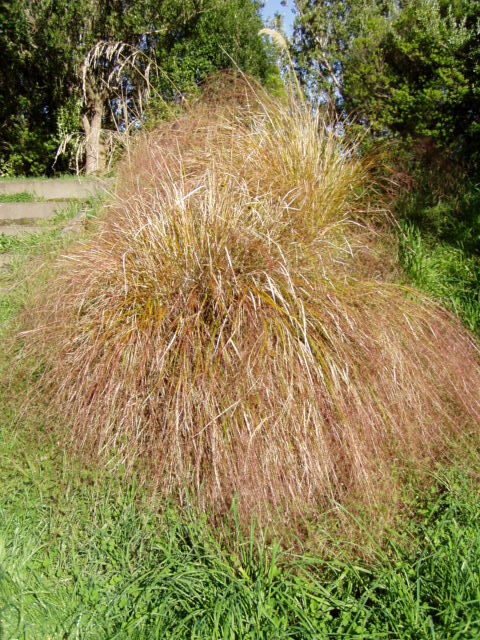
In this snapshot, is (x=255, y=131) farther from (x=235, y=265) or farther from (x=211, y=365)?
(x=211, y=365)

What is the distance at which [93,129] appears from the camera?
833 cm

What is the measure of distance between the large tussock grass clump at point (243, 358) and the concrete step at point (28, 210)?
2857 mm

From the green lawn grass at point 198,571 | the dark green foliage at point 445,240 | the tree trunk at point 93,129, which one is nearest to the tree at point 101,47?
the tree trunk at point 93,129

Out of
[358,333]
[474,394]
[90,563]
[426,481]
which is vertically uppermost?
[358,333]

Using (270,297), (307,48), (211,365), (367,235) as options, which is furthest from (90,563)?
(307,48)

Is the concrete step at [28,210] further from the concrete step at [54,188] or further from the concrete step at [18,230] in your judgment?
the concrete step at [54,188]

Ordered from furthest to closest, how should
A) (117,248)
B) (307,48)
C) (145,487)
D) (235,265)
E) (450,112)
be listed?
(307,48) → (450,112) → (117,248) → (235,265) → (145,487)

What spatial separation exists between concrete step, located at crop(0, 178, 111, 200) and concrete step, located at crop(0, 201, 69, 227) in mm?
338

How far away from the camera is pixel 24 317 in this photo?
12.0ft

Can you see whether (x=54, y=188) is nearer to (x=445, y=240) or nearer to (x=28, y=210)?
(x=28, y=210)

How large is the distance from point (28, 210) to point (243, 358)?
453 centimetres

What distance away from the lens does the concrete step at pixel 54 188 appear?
641 centimetres

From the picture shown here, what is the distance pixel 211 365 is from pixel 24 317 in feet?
5.60

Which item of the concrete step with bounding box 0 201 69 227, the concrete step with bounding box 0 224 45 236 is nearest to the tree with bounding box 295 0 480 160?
the concrete step with bounding box 0 201 69 227
